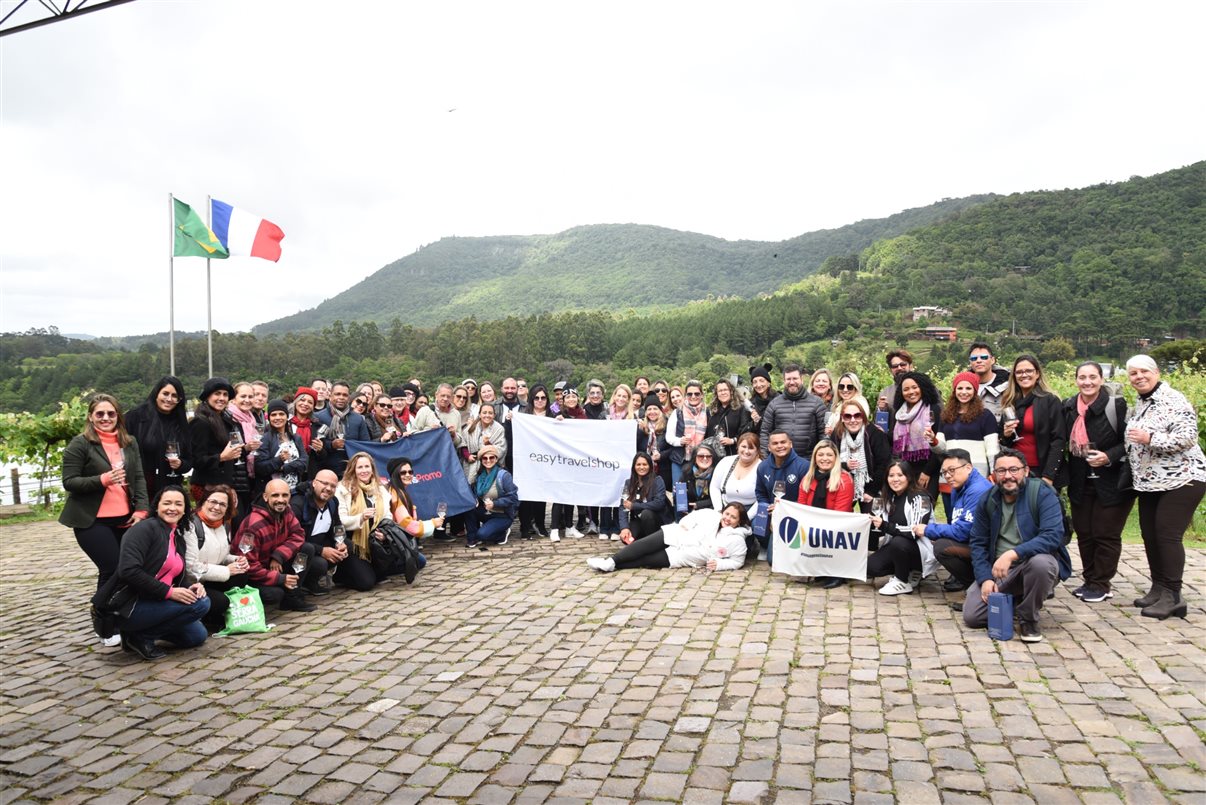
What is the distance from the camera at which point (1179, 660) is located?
5488 millimetres

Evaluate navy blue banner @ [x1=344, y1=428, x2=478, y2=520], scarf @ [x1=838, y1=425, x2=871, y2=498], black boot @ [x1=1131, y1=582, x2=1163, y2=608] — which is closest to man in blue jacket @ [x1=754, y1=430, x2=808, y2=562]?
scarf @ [x1=838, y1=425, x2=871, y2=498]

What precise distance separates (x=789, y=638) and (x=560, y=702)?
6.60 feet

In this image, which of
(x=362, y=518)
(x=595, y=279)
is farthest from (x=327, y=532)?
(x=595, y=279)

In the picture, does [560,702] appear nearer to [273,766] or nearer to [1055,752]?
[273,766]

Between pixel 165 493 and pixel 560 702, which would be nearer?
pixel 560 702

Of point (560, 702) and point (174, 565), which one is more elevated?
point (174, 565)

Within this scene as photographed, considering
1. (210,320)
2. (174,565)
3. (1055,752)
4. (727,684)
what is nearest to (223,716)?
(174,565)

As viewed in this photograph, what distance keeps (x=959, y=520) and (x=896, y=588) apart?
892 millimetres

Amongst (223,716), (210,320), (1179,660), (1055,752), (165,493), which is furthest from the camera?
(210,320)

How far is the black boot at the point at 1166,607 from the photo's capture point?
6.50 m

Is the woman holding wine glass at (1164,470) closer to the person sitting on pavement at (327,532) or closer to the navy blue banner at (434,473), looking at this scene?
the person sitting on pavement at (327,532)

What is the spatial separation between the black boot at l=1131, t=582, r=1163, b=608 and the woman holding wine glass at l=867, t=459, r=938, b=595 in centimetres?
157

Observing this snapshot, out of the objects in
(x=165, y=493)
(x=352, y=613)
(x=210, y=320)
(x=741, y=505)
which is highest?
(x=210, y=320)

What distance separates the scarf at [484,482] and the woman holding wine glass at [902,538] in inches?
188
